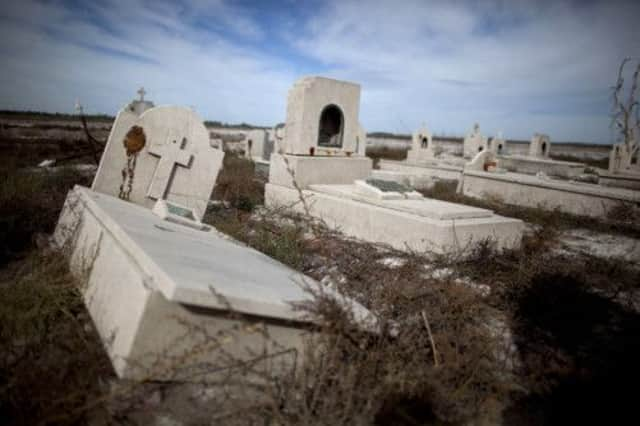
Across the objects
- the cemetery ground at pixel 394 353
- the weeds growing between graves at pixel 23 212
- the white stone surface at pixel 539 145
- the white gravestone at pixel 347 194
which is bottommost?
the cemetery ground at pixel 394 353

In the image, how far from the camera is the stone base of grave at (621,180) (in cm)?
1108

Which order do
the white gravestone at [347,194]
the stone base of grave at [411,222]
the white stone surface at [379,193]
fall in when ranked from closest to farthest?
1. the stone base of grave at [411,222]
2. the white gravestone at [347,194]
3. the white stone surface at [379,193]

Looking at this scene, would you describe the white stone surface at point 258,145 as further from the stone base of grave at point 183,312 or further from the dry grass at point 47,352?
the stone base of grave at point 183,312

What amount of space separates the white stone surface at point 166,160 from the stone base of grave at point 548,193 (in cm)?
747

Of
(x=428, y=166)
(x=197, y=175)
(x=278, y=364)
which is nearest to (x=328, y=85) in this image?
(x=197, y=175)

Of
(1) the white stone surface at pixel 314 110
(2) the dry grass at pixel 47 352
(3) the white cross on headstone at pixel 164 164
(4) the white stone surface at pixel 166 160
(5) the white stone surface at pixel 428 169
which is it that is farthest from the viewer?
(5) the white stone surface at pixel 428 169

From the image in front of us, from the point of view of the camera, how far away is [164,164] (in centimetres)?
477

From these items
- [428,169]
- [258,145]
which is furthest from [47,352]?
[258,145]

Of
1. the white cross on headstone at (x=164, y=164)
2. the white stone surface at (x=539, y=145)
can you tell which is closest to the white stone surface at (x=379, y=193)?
the white cross on headstone at (x=164, y=164)

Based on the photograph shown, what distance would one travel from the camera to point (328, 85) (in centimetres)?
702

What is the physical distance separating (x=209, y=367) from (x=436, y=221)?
362cm

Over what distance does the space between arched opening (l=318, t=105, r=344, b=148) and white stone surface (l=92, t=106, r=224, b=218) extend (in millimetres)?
2860

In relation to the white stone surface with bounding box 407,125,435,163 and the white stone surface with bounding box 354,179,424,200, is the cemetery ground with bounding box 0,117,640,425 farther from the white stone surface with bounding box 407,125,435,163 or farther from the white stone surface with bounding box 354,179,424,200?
the white stone surface with bounding box 407,125,435,163

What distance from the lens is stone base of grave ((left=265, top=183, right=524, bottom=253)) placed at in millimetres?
4895
